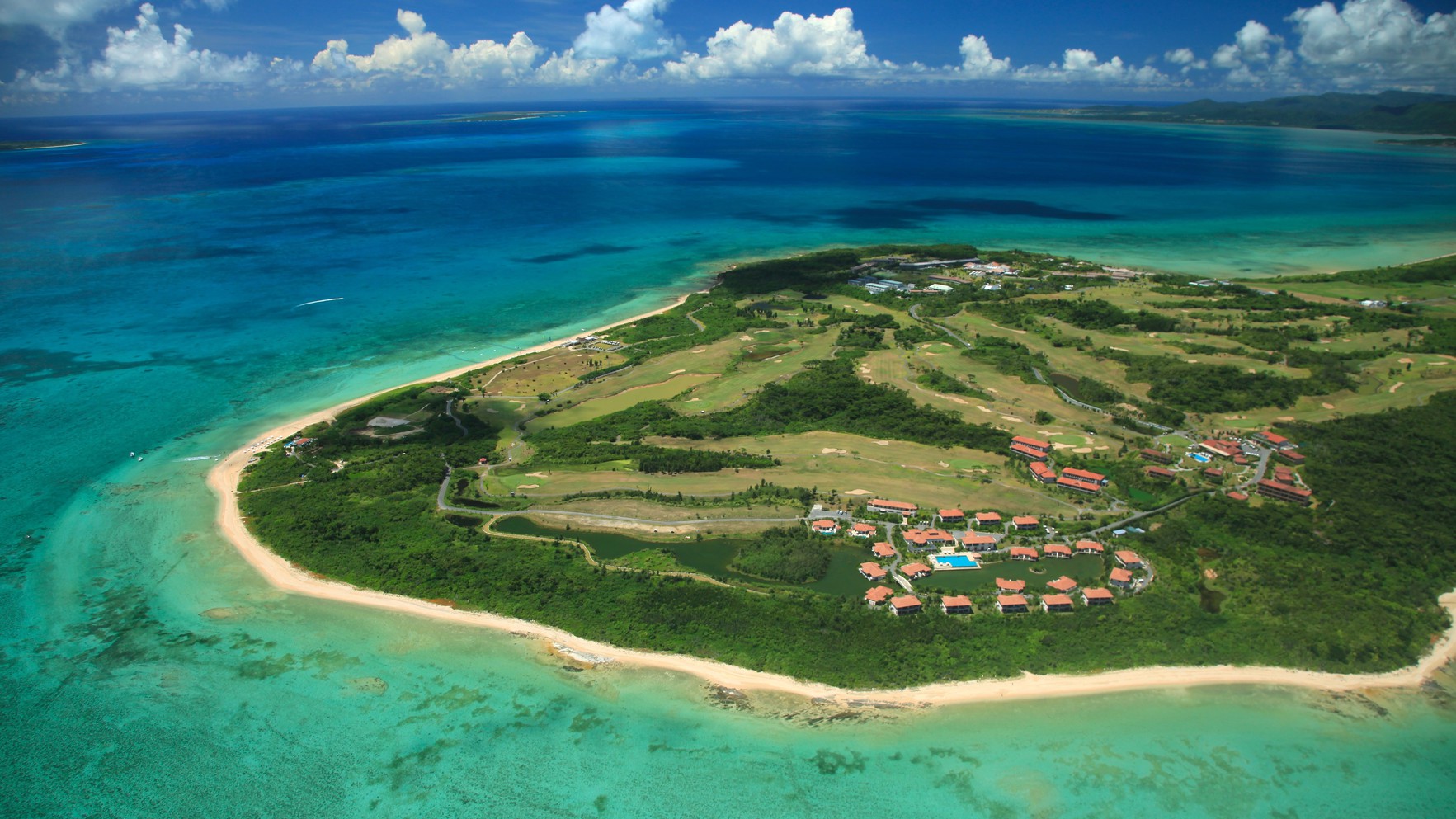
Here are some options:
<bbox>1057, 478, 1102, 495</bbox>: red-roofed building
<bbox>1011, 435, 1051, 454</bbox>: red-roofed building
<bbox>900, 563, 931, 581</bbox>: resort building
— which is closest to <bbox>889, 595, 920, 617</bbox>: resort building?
<bbox>900, 563, 931, 581</bbox>: resort building

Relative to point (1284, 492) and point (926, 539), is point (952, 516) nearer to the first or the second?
point (926, 539)

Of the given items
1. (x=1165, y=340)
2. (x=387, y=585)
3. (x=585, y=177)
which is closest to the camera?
(x=387, y=585)

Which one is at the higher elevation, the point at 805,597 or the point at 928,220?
the point at 928,220

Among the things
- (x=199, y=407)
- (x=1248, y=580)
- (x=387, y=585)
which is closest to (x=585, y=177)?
(x=199, y=407)

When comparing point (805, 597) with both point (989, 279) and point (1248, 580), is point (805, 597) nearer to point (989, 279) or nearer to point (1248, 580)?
point (1248, 580)

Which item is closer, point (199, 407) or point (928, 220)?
point (199, 407)

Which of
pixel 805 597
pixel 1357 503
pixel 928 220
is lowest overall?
pixel 805 597

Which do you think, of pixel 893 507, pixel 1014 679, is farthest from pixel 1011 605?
pixel 893 507
